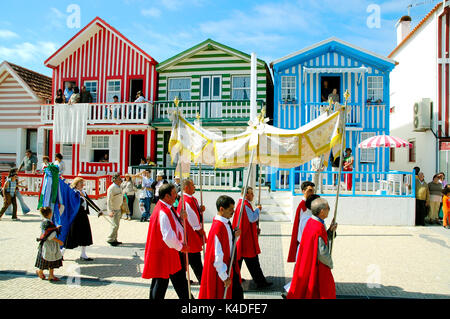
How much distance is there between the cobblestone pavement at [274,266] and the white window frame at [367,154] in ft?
17.7

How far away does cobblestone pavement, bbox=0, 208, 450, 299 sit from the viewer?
17.4 ft

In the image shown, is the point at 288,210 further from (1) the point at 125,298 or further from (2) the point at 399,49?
(2) the point at 399,49

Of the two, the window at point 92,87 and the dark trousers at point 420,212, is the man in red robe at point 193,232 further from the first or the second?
the window at point 92,87

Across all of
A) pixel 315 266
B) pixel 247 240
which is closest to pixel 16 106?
pixel 247 240

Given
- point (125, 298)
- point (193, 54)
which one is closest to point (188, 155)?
point (125, 298)

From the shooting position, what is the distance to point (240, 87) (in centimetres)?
1579

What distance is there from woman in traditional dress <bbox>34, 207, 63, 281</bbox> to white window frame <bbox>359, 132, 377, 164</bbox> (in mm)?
13254

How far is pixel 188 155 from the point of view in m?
5.14

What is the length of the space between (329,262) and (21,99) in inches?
747

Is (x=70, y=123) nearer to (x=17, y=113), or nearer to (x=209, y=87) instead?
(x=17, y=113)

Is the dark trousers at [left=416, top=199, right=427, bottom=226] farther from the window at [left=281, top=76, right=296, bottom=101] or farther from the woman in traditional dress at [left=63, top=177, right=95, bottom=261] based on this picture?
the woman in traditional dress at [left=63, top=177, right=95, bottom=261]

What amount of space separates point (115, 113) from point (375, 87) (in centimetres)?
1251
